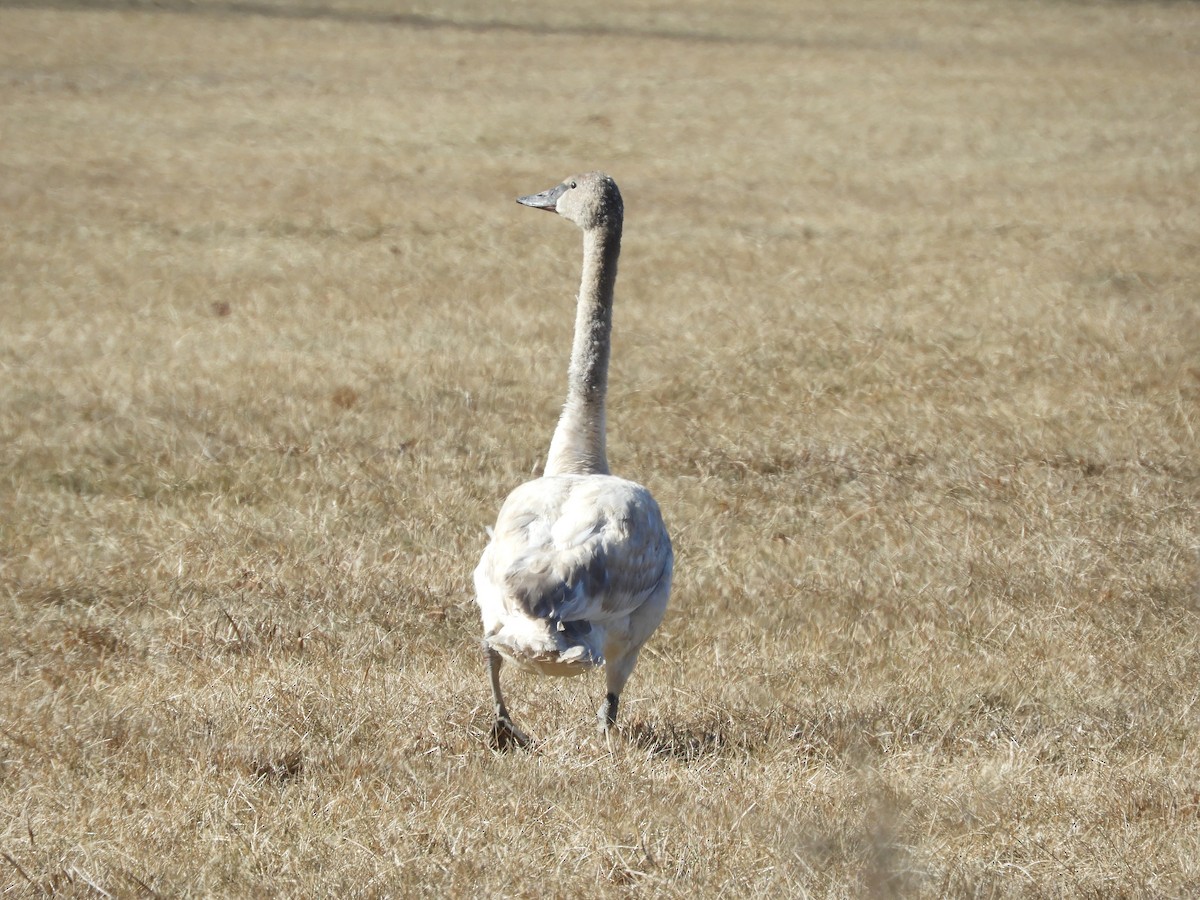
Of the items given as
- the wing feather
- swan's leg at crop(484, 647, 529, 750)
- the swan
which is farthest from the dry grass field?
the wing feather

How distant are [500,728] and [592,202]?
6.97ft

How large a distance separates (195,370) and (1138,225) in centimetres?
1064

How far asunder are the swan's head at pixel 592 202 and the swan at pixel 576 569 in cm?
63

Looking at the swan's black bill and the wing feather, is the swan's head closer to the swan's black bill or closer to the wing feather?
the swan's black bill

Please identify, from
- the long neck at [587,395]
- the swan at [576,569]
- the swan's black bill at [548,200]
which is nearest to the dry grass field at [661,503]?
the swan at [576,569]

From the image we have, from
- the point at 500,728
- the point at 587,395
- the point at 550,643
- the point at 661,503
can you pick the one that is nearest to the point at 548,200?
the point at 587,395

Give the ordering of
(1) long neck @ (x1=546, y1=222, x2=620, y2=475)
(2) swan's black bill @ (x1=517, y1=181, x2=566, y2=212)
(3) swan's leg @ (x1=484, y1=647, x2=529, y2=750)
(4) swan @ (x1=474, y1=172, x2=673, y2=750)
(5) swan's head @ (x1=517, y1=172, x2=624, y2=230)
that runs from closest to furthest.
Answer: (4) swan @ (x1=474, y1=172, x2=673, y2=750)
(3) swan's leg @ (x1=484, y1=647, x2=529, y2=750)
(1) long neck @ (x1=546, y1=222, x2=620, y2=475)
(5) swan's head @ (x1=517, y1=172, x2=624, y2=230)
(2) swan's black bill @ (x1=517, y1=181, x2=566, y2=212)

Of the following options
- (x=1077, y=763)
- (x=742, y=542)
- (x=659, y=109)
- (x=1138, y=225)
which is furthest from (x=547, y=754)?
(x=659, y=109)

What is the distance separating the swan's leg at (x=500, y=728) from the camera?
454cm

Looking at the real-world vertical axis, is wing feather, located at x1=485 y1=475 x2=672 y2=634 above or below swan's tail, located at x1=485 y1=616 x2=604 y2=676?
above

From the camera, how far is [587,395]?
522 centimetres

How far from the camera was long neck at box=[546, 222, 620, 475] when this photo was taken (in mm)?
5164

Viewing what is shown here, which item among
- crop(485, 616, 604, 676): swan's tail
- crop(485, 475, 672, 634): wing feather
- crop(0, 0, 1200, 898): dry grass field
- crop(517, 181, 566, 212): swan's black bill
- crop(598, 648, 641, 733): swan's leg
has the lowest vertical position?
crop(0, 0, 1200, 898): dry grass field

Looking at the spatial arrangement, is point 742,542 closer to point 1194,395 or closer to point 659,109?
point 1194,395
